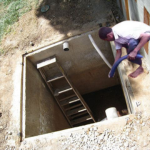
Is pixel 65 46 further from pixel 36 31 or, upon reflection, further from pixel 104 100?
pixel 104 100

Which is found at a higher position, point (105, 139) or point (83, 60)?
point (83, 60)

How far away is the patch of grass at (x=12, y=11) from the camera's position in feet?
19.5

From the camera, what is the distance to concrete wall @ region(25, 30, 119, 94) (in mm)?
4980

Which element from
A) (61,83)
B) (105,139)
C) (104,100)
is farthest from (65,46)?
(104,100)

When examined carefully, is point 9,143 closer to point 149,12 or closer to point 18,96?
point 18,96

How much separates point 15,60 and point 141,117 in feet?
11.7

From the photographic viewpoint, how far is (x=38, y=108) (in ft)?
15.6

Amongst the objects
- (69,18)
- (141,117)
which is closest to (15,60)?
(69,18)

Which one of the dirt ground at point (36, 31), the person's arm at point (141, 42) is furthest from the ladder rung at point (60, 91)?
the person's arm at point (141, 42)

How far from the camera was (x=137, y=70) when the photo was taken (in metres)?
3.67

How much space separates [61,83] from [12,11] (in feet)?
9.73

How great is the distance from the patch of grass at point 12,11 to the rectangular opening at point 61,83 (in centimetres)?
164

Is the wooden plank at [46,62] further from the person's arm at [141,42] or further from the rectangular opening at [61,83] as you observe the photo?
the person's arm at [141,42]

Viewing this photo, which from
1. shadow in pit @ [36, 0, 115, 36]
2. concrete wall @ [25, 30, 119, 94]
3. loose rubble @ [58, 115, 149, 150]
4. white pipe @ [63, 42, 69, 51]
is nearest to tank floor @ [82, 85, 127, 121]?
concrete wall @ [25, 30, 119, 94]
